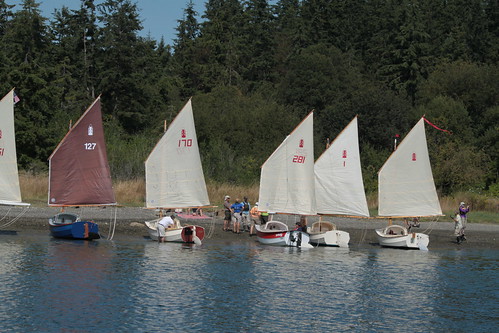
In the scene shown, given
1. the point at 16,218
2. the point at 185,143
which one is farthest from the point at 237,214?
the point at 16,218

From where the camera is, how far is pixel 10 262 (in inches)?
1494

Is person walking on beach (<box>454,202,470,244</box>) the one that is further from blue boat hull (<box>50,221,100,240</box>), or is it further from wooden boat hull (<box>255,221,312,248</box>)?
blue boat hull (<box>50,221,100,240</box>)

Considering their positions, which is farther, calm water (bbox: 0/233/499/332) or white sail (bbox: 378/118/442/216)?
white sail (bbox: 378/118/442/216)

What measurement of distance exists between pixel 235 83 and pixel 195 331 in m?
90.1

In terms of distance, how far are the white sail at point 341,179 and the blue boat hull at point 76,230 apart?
1464 cm

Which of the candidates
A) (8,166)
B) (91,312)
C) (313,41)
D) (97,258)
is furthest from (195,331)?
(313,41)

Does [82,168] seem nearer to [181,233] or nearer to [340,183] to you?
[181,233]

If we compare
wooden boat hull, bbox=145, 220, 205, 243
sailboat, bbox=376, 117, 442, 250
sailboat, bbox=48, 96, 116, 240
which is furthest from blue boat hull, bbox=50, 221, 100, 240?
sailboat, bbox=376, 117, 442, 250

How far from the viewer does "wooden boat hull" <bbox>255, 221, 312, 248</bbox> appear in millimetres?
47000

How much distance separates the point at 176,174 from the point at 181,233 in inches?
149

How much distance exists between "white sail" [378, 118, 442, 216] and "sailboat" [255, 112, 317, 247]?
526 cm

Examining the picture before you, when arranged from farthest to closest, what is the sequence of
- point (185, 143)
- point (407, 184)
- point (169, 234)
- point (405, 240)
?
point (407, 184)
point (405, 240)
point (185, 143)
point (169, 234)

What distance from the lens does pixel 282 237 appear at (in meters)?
47.2

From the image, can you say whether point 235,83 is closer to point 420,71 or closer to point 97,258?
point 420,71
